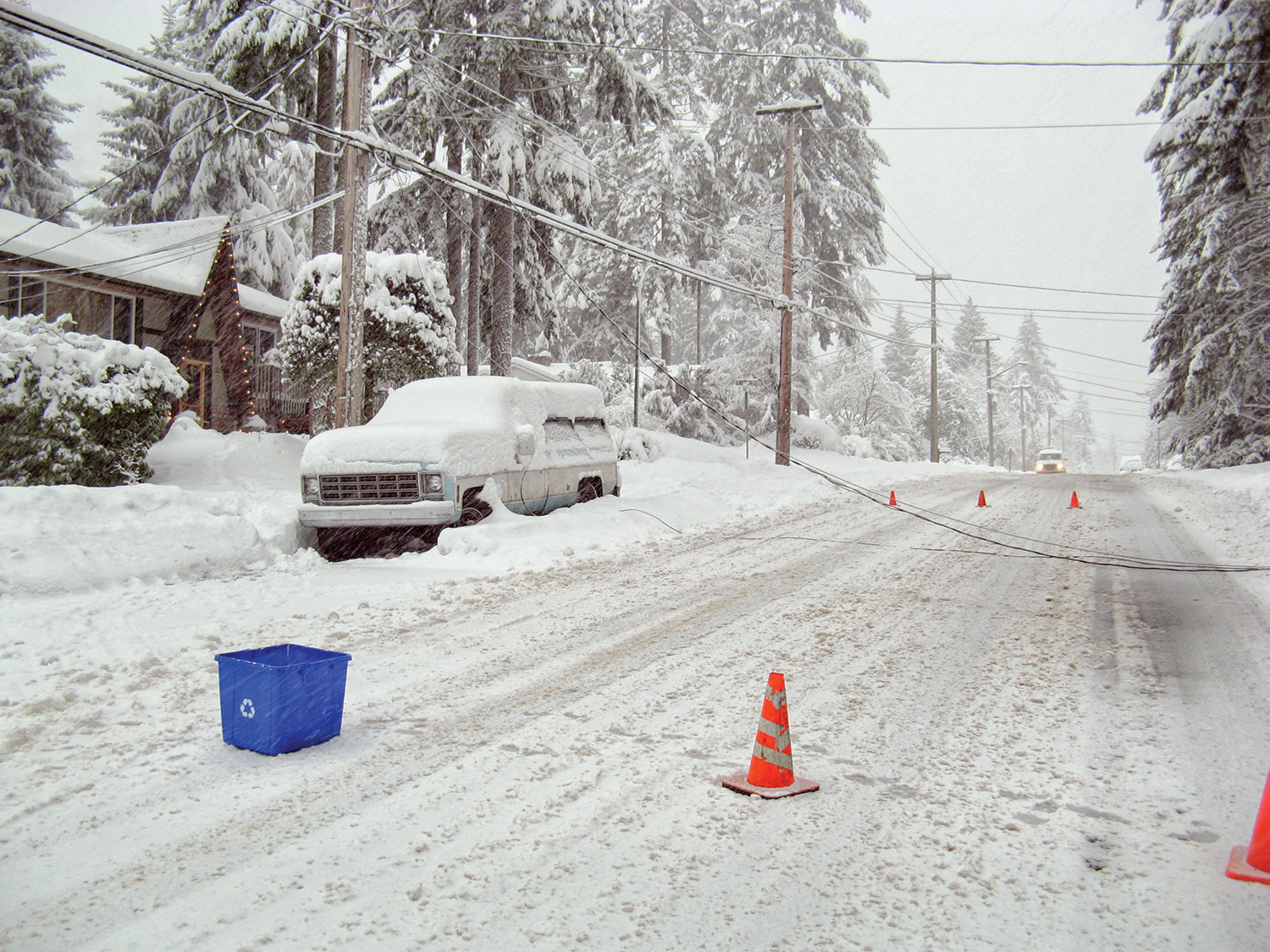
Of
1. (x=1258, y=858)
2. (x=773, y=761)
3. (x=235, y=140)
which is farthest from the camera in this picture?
(x=235, y=140)

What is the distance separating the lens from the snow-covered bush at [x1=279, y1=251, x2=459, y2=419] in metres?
18.5

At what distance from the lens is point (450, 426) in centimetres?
1066

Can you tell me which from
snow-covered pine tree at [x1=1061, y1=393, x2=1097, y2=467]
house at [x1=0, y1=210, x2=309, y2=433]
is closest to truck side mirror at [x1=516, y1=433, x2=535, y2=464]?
house at [x1=0, y1=210, x2=309, y2=433]

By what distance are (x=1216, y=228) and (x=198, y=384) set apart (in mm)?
26715

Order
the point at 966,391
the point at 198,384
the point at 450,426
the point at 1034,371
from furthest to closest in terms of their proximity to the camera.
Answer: the point at 1034,371 < the point at 966,391 < the point at 198,384 < the point at 450,426

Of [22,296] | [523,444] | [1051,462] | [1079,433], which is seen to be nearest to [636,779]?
[523,444]

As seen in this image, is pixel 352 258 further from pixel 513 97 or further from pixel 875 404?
pixel 875 404

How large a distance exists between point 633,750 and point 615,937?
63.3 inches

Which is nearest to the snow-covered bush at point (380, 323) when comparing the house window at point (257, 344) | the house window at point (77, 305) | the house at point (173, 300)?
the house window at point (77, 305)

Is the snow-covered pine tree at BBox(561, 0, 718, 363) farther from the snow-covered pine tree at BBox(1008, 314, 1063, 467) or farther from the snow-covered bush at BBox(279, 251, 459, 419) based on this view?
the snow-covered pine tree at BBox(1008, 314, 1063, 467)

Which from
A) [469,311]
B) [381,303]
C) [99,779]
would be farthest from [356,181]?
[469,311]

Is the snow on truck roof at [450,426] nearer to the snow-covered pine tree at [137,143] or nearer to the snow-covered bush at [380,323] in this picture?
the snow-covered bush at [380,323]

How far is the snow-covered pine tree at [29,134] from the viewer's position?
3025 centimetres

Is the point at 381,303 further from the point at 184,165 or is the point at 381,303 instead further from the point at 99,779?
the point at 184,165
